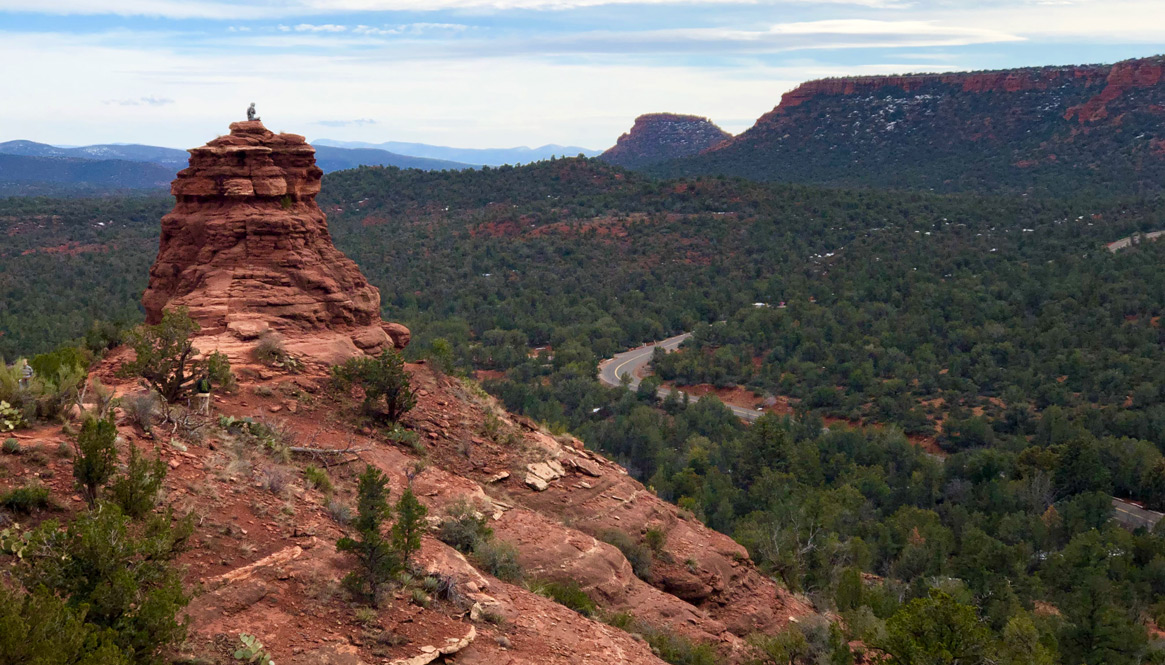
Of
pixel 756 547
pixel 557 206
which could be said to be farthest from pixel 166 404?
pixel 557 206

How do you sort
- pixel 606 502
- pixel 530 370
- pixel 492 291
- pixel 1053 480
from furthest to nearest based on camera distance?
1. pixel 492 291
2. pixel 530 370
3. pixel 1053 480
4. pixel 606 502

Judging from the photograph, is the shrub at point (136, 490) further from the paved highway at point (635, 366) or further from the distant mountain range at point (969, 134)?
the distant mountain range at point (969, 134)

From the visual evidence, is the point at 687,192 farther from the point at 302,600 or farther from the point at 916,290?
the point at 302,600

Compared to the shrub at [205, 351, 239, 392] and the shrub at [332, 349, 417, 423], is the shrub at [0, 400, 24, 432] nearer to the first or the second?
the shrub at [205, 351, 239, 392]

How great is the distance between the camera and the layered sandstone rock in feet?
63.8

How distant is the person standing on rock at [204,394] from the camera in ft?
49.2

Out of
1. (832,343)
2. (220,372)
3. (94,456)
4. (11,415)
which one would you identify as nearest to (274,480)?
(94,456)

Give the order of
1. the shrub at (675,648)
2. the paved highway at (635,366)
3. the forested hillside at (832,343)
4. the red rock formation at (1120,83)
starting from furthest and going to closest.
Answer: the red rock formation at (1120,83) → the paved highway at (635,366) → the forested hillside at (832,343) → the shrub at (675,648)

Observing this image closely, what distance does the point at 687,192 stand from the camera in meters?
110

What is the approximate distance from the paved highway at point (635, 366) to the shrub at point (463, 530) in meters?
48.2

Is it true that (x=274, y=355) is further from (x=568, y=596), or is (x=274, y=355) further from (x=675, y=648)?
(x=675, y=648)

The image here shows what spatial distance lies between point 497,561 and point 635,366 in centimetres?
6122

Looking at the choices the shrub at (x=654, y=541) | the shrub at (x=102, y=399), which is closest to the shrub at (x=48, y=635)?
the shrub at (x=102, y=399)

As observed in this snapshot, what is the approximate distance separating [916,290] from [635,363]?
24.7 m
